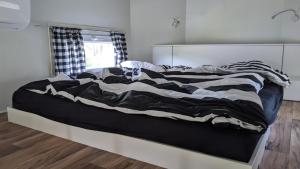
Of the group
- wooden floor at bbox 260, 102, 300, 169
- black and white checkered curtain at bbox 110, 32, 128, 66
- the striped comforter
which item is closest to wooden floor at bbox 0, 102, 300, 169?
wooden floor at bbox 260, 102, 300, 169

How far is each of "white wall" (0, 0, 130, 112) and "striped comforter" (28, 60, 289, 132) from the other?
2.87 ft

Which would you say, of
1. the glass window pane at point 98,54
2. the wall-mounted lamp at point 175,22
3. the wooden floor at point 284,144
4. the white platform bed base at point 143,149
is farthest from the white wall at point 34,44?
the wooden floor at point 284,144

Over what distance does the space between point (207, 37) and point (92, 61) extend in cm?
219

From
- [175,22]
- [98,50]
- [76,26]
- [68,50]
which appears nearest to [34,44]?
[68,50]

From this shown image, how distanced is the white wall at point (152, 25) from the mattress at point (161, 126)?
8.90 feet

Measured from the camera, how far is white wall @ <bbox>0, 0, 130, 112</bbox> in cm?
298

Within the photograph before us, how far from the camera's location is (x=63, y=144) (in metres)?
1.99

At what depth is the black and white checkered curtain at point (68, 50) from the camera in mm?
3430

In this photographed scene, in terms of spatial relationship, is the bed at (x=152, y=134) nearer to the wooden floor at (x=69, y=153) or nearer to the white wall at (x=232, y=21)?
the wooden floor at (x=69, y=153)

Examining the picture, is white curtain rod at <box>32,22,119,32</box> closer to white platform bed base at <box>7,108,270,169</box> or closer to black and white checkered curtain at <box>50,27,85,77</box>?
black and white checkered curtain at <box>50,27,85,77</box>

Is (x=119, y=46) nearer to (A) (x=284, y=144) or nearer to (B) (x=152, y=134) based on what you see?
(B) (x=152, y=134)

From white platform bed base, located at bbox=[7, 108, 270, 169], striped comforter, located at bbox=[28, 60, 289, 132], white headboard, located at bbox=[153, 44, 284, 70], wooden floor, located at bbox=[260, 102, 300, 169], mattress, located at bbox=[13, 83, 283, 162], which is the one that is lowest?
wooden floor, located at bbox=[260, 102, 300, 169]

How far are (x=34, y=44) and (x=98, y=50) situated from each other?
1.25 metres

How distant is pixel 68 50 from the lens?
3.57 meters
